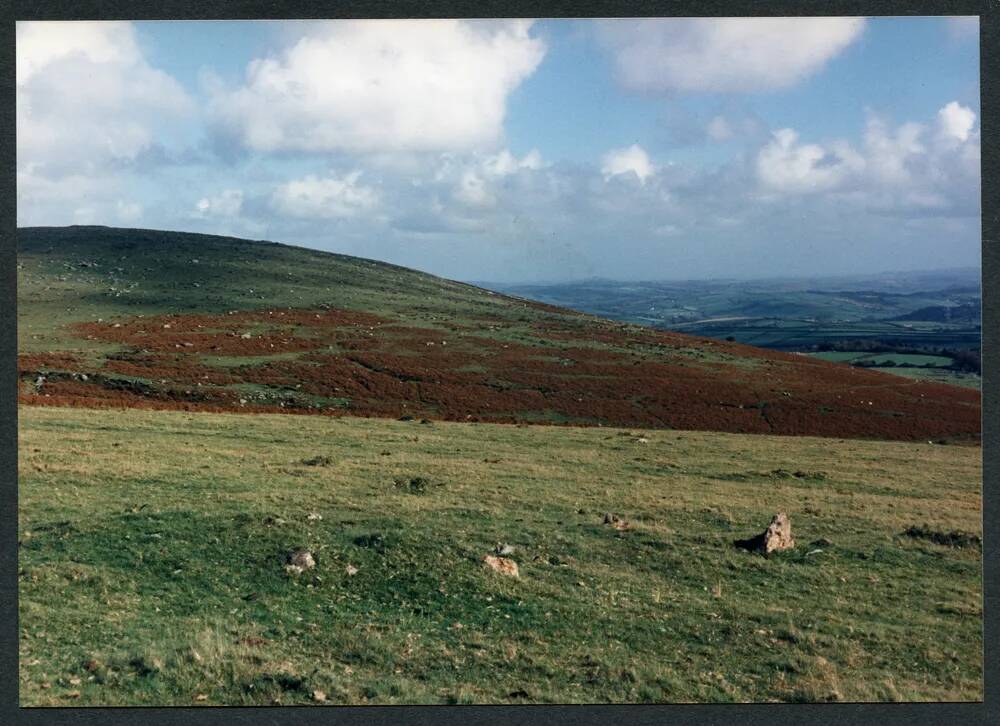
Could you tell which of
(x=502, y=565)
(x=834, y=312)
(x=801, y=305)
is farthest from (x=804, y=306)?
(x=502, y=565)

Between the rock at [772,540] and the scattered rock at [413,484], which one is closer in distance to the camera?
the rock at [772,540]

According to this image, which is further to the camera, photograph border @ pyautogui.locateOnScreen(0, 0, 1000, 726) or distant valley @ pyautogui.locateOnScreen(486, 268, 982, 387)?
distant valley @ pyautogui.locateOnScreen(486, 268, 982, 387)

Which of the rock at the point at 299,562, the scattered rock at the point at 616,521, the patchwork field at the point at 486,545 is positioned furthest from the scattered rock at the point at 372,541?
the scattered rock at the point at 616,521

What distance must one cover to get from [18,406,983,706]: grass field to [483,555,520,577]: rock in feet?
0.53

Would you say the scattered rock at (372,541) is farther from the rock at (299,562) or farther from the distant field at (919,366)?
the distant field at (919,366)

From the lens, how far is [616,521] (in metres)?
15.7

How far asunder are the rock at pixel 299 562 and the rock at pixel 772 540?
8.62 meters

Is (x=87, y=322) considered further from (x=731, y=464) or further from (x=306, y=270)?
(x=731, y=464)

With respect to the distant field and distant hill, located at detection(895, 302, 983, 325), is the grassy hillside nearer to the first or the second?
distant hill, located at detection(895, 302, 983, 325)

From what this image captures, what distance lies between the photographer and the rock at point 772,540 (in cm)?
1418

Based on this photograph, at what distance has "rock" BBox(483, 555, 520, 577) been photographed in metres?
12.6

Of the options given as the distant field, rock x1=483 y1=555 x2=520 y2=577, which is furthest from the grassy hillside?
rock x1=483 y1=555 x2=520 y2=577

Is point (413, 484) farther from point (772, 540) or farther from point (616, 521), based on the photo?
point (772, 540)

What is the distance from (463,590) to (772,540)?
665cm
